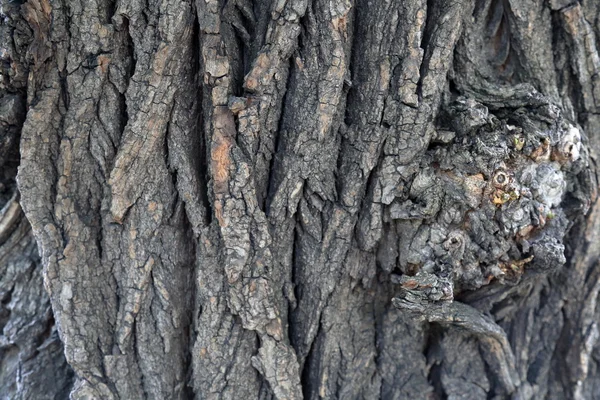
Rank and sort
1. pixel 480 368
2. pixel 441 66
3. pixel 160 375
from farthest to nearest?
pixel 480 368 → pixel 160 375 → pixel 441 66

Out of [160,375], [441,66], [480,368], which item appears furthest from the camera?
[480,368]

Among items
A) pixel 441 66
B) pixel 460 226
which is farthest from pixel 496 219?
pixel 441 66

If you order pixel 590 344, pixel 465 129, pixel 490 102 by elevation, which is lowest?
pixel 590 344

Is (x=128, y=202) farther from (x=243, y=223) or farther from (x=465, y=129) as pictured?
(x=465, y=129)

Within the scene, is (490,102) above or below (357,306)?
above

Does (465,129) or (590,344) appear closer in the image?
(465,129)

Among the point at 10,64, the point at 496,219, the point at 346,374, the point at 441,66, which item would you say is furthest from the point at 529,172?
the point at 10,64
